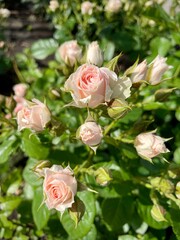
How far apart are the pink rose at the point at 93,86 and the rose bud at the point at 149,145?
145 millimetres

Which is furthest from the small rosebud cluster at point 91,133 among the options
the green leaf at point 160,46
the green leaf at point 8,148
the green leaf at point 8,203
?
the green leaf at point 160,46

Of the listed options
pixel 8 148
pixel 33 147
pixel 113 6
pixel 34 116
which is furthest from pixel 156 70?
pixel 113 6

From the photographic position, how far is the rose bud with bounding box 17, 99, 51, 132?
105 cm

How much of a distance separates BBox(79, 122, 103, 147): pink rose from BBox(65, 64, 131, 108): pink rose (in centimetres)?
5

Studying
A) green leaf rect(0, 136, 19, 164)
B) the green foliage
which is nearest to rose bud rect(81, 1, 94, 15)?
the green foliage

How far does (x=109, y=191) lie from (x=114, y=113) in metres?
0.46

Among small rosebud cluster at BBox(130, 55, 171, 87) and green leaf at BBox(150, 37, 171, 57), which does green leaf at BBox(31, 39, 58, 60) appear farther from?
small rosebud cluster at BBox(130, 55, 171, 87)

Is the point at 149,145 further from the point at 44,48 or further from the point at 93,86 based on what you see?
the point at 44,48

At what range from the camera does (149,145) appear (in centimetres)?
106

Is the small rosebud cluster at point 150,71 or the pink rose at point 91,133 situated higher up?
the small rosebud cluster at point 150,71

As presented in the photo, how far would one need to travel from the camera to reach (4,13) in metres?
2.21

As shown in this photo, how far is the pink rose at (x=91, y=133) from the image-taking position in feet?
3.28

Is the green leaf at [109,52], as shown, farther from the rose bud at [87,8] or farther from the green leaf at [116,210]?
the green leaf at [116,210]

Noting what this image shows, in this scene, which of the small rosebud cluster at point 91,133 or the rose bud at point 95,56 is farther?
the rose bud at point 95,56
